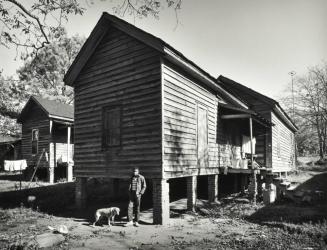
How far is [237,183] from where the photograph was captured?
19.7 metres

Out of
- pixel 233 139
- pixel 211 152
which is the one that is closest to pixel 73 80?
pixel 211 152

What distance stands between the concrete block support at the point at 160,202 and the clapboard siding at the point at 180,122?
0.43 m

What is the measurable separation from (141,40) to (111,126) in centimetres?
367

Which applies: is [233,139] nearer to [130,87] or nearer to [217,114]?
[217,114]

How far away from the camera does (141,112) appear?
11617 mm

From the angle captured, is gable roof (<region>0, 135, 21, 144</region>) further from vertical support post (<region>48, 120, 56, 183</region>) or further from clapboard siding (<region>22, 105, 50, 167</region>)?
vertical support post (<region>48, 120, 56, 183</region>)

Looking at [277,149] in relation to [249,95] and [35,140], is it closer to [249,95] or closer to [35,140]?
[249,95]

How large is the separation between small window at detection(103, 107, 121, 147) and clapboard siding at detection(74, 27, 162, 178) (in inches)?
8.7

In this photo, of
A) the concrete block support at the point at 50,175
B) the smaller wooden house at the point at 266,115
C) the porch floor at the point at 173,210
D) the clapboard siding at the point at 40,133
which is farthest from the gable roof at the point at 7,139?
the smaller wooden house at the point at 266,115

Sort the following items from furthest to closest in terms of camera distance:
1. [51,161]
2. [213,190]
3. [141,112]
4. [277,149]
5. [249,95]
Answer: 1. [51,161]
2. [277,149]
3. [249,95]
4. [213,190]
5. [141,112]

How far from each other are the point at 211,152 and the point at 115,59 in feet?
20.7

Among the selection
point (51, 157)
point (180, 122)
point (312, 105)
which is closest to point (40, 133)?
point (51, 157)

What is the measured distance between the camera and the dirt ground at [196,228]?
26.8ft

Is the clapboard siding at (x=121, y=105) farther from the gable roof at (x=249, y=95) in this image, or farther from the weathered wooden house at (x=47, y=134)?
the weathered wooden house at (x=47, y=134)
